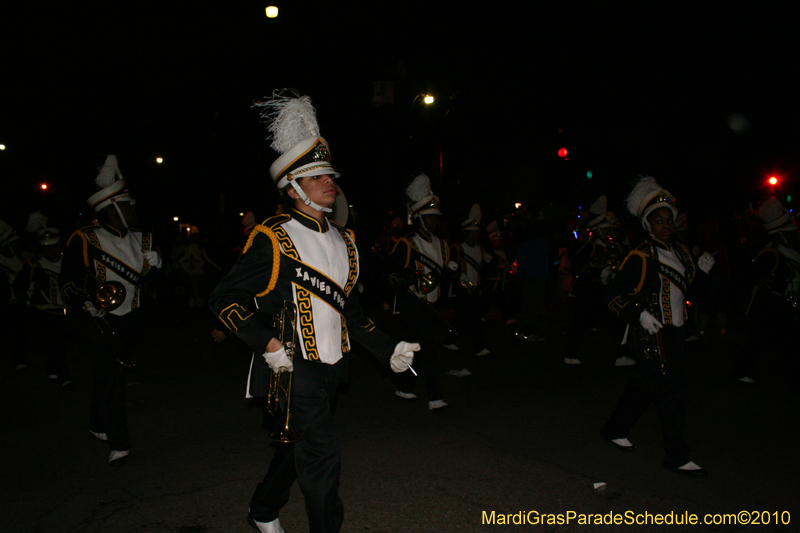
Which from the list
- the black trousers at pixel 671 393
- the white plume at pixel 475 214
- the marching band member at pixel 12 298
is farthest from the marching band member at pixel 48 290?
the black trousers at pixel 671 393

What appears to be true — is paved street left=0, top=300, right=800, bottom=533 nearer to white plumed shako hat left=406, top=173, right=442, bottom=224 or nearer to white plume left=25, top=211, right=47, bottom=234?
white plumed shako hat left=406, top=173, right=442, bottom=224

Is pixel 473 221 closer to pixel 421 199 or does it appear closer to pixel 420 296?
pixel 421 199

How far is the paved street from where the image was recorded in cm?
377

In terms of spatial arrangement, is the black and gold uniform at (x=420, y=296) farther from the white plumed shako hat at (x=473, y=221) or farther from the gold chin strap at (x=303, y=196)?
the gold chin strap at (x=303, y=196)

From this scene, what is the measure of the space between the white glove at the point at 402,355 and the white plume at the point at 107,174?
334 cm

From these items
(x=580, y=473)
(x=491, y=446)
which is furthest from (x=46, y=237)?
(x=580, y=473)

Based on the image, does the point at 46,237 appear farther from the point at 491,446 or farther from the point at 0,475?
the point at 491,446

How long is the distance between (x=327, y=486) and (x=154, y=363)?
6343 mm

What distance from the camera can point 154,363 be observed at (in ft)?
27.8

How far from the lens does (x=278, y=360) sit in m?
2.81

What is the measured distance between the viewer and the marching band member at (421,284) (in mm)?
5969

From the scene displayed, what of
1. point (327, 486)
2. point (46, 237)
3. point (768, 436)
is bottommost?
point (768, 436)

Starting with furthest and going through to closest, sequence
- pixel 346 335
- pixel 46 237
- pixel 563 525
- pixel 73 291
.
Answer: pixel 46 237 < pixel 73 291 < pixel 563 525 < pixel 346 335

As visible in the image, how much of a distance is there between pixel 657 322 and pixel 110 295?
3.99 m
